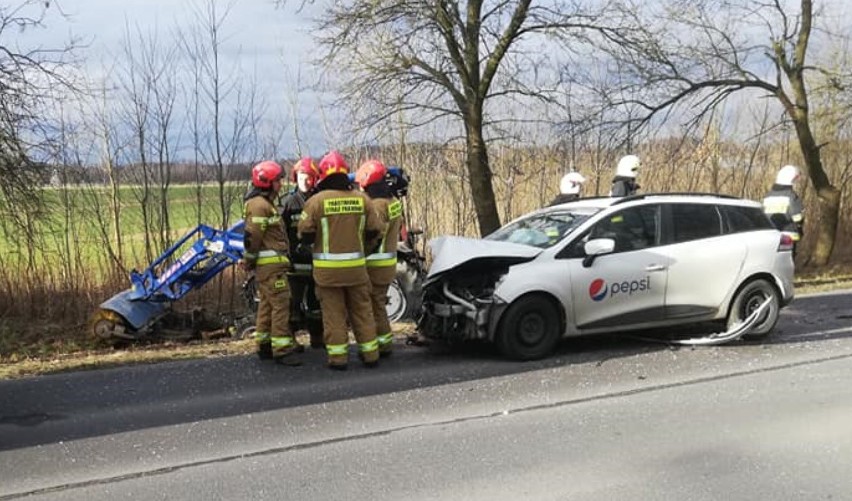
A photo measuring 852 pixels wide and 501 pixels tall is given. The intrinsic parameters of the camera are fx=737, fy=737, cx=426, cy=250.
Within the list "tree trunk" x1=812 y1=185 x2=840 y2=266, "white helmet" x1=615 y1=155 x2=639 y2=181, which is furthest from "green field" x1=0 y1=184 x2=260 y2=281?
"tree trunk" x1=812 y1=185 x2=840 y2=266

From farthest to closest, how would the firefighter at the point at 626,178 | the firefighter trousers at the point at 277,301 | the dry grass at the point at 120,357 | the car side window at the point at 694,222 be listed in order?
the firefighter at the point at 626,178 → the car side window at the point at 694,222 → the dry grass at the point at 120,357 → the firefighter trousers at the point at 277,301

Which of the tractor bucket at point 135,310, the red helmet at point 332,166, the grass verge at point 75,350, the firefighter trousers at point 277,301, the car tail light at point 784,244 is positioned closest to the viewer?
the red helmet at point 332,166

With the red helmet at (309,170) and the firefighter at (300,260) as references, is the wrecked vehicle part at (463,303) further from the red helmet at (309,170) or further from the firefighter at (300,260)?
the red helmet at (309,170)

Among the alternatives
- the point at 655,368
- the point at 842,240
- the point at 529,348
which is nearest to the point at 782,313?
the point at 655,368

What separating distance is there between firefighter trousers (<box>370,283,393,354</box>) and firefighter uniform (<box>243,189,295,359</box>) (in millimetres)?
905

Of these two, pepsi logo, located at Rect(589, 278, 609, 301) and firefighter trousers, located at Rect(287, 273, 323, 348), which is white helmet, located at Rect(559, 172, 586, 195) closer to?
pepsi logo, located at Rect(589, 278, 609, 301)

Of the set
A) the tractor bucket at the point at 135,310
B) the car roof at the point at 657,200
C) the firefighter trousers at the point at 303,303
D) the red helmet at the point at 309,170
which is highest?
the red helmet at the point at 309,170

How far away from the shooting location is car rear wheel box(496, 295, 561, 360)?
7.31 meters

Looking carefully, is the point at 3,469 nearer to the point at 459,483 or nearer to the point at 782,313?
the point at 459,483

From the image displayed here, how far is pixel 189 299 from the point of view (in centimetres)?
1198

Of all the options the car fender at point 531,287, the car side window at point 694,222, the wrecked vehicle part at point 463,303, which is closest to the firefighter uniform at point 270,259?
the wrecked vehicle part at point 463,303

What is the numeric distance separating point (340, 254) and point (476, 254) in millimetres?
1417

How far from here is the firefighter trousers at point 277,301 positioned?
7.28 metres

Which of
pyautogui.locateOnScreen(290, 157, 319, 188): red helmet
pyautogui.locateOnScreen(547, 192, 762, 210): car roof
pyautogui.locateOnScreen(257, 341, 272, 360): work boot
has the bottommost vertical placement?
pyautogui.locateOnScreen(257, 341, 272, 360): work boot
